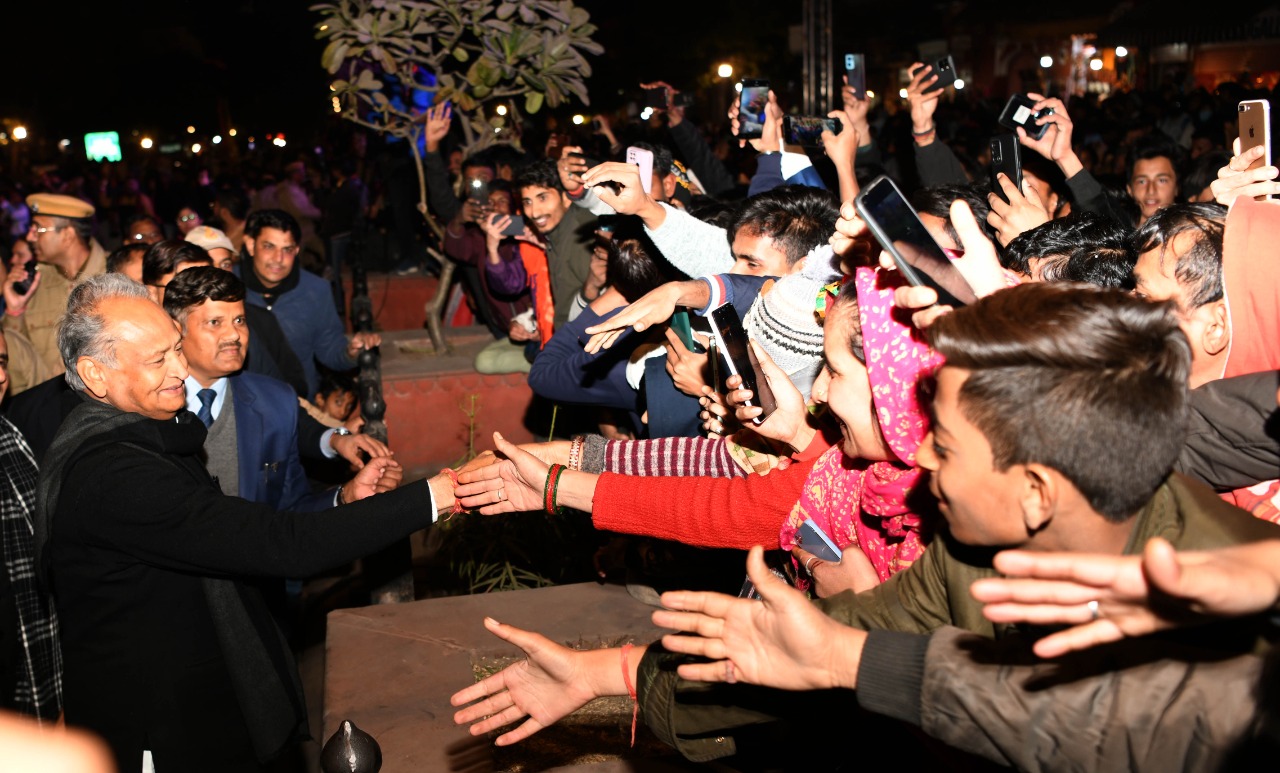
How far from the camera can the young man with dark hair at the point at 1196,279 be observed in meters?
2.58

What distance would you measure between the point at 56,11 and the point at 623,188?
103ft

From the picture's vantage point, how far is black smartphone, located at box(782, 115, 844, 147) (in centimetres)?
512

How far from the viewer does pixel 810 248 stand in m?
3.65

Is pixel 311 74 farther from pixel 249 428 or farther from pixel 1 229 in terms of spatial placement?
pixel 249 428

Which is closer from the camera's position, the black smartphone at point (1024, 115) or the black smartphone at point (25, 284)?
the black smartphone at point (1024, 115)

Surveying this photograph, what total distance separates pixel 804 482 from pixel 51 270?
558cm

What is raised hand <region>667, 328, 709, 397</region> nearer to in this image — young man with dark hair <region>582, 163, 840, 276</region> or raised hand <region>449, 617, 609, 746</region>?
young man with dark hair <region>582, 163, 840, 276</region>

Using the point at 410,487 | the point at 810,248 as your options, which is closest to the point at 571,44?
the point at 810,248

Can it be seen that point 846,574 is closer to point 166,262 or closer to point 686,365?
point 686,365

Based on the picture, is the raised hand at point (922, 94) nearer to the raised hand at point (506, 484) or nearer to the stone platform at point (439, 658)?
the stone platform at point (439, 658)

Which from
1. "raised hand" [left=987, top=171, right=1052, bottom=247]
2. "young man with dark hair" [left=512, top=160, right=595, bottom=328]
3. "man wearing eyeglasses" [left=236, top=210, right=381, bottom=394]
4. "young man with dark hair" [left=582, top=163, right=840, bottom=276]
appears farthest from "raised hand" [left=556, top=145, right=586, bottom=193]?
"raised hand" [left=987, top=171, right=1052, bottom=247]

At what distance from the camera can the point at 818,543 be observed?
257 centimetres

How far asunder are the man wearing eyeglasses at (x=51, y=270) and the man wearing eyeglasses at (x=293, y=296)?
41.1 inches

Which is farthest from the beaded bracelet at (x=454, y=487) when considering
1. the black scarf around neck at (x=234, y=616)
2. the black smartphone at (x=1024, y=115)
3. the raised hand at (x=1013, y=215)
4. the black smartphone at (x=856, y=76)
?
the black smartphone at (x=856, y=76)
